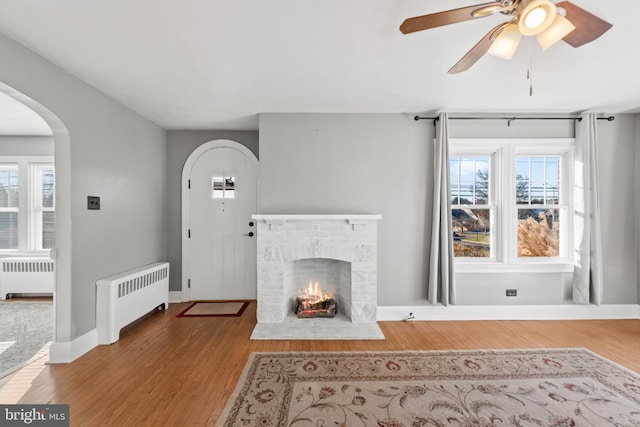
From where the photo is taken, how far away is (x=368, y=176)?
11.3 ft

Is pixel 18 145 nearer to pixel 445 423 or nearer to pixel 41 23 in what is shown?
pixel 41 23

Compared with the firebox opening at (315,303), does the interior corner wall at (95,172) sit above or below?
above

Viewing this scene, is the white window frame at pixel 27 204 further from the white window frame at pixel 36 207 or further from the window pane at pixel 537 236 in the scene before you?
the window pane at pixel 537 236

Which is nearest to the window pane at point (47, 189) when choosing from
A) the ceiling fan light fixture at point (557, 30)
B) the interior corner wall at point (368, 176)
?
the interior corner wall at point (368, 176)

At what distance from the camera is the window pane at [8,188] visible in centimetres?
440

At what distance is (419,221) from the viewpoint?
3459 millimetres

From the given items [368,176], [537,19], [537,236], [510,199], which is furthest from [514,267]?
[537,19]

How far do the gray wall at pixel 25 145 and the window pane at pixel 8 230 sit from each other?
940 millimetres

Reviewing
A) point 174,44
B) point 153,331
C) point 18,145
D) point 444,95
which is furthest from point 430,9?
point 18,145

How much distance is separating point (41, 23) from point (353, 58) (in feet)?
6.71

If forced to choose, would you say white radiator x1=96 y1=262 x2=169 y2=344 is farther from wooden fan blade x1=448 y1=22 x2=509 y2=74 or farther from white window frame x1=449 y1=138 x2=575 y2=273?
white window frame x1=449 y1=138 x2=575 y2=273

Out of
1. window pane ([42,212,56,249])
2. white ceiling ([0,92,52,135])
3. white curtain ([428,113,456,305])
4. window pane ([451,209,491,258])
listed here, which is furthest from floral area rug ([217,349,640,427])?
window pane ([42,212,56,249])

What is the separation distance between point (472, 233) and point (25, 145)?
21.6 ft

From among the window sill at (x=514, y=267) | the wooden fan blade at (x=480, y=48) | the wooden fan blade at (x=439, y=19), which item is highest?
the wooden fan blade at (x=480, y=48)
